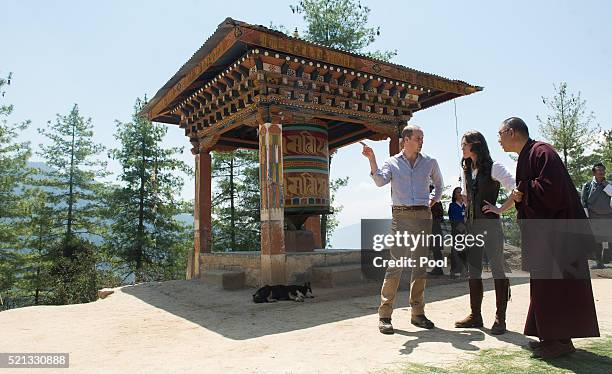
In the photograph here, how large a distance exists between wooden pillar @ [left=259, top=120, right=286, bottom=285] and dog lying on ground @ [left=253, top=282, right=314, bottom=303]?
0.73 meters

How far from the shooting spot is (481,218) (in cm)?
385

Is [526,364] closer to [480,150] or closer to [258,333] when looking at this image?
[480,150]

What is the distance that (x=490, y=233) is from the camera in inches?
149

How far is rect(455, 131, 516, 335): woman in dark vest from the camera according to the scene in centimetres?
368

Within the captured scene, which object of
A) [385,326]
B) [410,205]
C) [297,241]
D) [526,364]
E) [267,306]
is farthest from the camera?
[297,241]

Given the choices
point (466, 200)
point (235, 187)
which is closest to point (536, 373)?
point (466, 200)

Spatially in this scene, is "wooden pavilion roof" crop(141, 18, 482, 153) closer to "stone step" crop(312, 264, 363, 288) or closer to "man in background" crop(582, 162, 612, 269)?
"stone step" crop(312, 264, 363, 288)

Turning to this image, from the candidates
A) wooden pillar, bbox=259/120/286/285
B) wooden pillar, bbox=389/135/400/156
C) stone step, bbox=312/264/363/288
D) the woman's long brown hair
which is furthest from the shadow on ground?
wooden pillar, bbox=389/135/400/156

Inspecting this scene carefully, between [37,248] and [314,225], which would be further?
[37,248]

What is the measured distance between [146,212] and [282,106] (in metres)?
18.9

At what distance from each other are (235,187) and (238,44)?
1770 cm

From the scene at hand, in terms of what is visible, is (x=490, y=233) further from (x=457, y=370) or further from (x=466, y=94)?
(x=466, y=94)

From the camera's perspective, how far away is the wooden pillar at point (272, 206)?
6980mm

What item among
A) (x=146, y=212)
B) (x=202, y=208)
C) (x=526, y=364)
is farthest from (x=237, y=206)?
(x=526, y=364)
